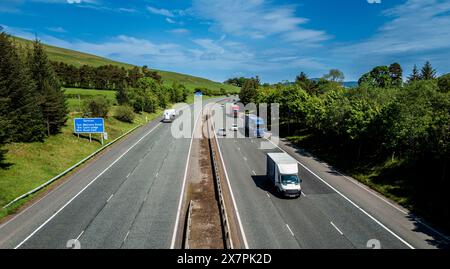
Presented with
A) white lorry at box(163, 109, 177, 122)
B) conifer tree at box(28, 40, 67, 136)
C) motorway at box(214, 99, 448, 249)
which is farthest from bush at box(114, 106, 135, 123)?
motorway at box(214, 99, 448, 249)

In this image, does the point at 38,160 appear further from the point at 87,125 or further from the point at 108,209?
the point at 108,209

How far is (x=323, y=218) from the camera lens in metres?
23.0

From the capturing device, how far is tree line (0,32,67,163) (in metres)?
38.5

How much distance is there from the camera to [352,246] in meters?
19.0

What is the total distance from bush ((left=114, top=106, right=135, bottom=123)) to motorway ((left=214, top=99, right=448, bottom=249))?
44.6 metres

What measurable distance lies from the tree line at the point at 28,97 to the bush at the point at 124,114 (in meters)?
20.6

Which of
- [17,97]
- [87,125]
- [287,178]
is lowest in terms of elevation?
[287,178]

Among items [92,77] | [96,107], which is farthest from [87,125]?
[92,77]

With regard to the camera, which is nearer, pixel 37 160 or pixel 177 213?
pixel 177 213

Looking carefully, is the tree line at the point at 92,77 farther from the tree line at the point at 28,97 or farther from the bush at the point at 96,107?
the tree line at the point at 28,97

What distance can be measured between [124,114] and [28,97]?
30094 mm

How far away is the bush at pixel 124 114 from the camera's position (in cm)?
7050

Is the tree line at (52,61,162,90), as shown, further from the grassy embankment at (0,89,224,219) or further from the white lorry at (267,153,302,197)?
the white lorry at (267,153,302,197)

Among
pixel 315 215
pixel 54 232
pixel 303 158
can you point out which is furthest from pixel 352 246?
pixel 303 158
